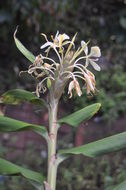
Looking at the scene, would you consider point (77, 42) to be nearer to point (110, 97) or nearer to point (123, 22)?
point (123, 22)

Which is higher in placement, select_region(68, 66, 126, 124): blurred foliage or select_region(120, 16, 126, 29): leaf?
select_region(120, 16, 126, 29): leaf

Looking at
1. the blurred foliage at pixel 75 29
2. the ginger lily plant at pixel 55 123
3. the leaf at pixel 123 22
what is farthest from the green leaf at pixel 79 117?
the leaf at pixel 123 22

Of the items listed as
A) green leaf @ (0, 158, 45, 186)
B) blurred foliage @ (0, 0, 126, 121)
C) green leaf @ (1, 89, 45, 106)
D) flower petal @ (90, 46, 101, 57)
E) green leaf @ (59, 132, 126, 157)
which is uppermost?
blurred foliage @ (0, 0, 126, 121)

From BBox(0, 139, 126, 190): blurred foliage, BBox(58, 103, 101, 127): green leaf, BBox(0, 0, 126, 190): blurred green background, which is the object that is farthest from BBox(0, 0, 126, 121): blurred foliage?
BBox(58, 103, 101, 127): green leaf

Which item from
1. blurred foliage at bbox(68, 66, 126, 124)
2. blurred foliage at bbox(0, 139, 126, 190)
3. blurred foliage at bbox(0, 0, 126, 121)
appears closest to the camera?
blurred foliage at bbox(0, 139, 126, 190)

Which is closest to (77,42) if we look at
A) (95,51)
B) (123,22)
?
(123,22)

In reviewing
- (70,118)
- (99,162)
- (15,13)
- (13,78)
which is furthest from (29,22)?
(70,118)

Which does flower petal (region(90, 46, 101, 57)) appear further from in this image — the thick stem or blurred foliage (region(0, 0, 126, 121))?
blurred foliage (region(0, 0, 126, 121))

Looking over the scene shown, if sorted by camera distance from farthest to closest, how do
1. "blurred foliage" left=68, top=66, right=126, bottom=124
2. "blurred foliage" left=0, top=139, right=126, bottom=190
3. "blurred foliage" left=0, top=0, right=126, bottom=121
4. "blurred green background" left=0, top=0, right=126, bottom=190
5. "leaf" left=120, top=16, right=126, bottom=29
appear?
1. "leaf" left=120, top=16, right=126, bottom=29
2. "blurred foliage" left=0, top=0, right=126, bottom=121
3. "blurred foliage" left=68, top=66, right=126, bottom=124
4. "blurred green background" left=0, top=0, right=126, bottom=190
5. "blurred foliage" left=0, top=139, right=126, bottom=190
